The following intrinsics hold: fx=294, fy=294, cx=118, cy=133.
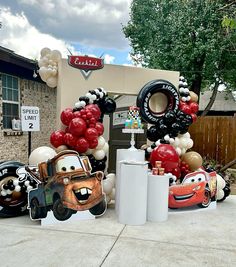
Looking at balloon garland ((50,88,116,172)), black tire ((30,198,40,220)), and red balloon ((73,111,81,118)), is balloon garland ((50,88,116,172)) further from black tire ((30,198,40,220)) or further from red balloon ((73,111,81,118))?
black tire ((30,198,40,220))

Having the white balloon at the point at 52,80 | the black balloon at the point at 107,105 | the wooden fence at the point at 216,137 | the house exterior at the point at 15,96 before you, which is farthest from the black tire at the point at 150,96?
the house exterior at the point at 15,96

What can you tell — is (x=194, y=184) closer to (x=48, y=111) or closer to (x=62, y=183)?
(x=62, y=183)

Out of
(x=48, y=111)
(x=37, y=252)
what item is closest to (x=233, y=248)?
(x=37, y=252)

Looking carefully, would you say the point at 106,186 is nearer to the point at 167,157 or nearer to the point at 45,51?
the point at 167,157

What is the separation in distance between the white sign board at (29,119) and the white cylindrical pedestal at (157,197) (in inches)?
90.2

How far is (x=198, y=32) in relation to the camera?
12.0 meters

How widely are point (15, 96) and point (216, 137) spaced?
19.5ft

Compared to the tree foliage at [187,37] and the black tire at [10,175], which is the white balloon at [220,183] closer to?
the black tire at [10,175]

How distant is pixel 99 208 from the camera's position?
4676 millimetres

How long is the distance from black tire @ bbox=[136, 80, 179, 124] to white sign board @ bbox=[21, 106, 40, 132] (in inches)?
74.6

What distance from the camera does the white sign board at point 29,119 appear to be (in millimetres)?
5227

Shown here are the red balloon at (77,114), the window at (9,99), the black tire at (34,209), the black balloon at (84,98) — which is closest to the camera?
the black tire at (34,209)

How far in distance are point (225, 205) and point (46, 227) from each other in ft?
11.3

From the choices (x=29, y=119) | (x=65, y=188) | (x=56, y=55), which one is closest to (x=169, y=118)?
(x=65, y=188)
